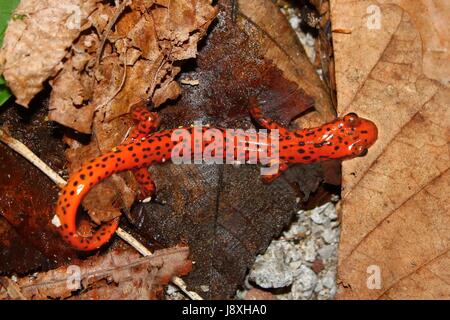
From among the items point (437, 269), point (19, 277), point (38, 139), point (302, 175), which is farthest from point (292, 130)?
point (19, 277)

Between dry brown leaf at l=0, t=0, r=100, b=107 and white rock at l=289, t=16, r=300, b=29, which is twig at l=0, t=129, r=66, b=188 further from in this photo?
white rock at l=289, t=16, r=300, b=29

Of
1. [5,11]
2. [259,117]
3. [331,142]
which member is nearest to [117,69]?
[5,11]

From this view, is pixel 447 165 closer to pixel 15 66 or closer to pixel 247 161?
pixel 247 161

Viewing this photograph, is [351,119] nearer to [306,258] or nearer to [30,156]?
[306,258]

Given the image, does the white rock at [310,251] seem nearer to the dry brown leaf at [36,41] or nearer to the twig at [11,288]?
the twig at [11,288]

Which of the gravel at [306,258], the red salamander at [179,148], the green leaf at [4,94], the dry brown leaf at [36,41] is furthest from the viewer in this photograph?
the gravel at [306,258]

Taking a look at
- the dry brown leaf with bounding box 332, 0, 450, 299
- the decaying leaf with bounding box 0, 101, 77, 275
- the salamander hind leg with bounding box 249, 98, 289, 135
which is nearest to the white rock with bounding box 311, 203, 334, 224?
the dry brown leaf with bounding box 332, 0, 450, 299

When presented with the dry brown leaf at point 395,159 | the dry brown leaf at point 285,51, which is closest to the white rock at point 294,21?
the dry brown leaf at point 285,51
